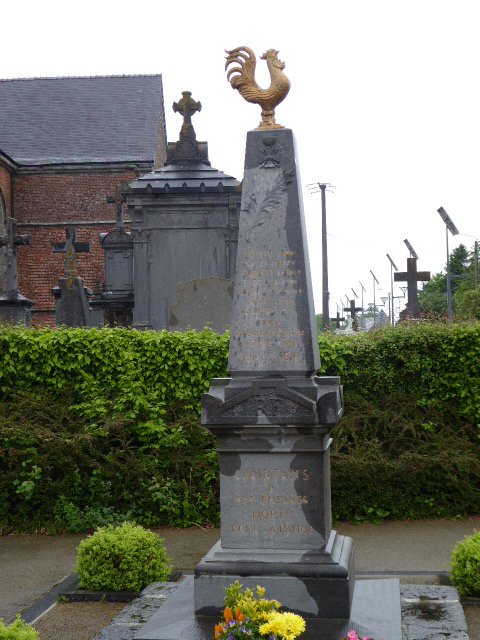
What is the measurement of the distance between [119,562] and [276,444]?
2.16 metres

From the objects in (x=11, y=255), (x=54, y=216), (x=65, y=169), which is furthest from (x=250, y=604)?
(x=54, y=216)

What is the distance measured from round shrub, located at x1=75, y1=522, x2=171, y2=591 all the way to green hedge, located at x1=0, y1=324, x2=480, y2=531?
254 cm

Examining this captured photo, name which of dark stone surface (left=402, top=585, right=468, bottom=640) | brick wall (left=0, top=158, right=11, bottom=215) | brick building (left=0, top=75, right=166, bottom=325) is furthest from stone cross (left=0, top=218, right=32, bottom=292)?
dark stone surface (left=402, top=585, right=468, bottom=640)

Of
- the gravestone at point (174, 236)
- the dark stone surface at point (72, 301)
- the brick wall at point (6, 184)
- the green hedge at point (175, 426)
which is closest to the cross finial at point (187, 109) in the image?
the gravestone at point (174, 236)

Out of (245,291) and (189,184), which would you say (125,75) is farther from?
(245,291)

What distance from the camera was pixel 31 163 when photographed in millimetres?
33812

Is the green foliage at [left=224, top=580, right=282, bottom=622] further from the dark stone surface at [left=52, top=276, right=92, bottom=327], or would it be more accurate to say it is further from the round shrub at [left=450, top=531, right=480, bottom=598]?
the dark stone surface at [left=52, top=276, right=92, bottom=327]

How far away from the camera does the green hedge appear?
10461 millimetres

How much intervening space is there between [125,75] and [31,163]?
644cm

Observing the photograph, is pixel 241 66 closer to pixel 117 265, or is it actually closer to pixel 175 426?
pixel 175 426

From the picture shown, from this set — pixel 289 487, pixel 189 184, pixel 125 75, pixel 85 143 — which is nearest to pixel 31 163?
pixel 85 143

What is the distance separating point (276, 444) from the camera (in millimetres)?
6223

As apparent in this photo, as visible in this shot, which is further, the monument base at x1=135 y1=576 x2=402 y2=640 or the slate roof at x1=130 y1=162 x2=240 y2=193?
the slate roof at x1=130 y1=162 x2=240 y2=193

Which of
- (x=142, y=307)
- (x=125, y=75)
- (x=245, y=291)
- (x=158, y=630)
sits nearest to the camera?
(x=158, y=630)
